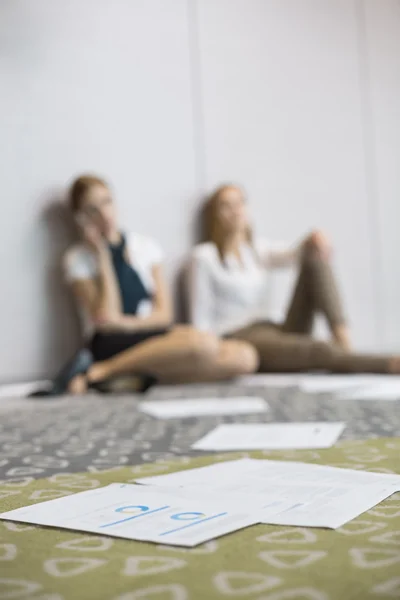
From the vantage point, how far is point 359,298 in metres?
4.00

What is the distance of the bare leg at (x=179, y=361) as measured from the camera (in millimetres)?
2598

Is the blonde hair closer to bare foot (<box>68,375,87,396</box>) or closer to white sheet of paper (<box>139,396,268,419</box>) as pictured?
bare foot (<box>68,375,87,396</box>)

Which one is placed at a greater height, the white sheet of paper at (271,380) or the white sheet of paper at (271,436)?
the white sheet of paper at (271,436)

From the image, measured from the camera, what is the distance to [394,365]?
2521mm

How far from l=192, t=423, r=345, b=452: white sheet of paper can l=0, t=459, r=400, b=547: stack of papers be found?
24 centimetres

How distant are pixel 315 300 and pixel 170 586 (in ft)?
8.09

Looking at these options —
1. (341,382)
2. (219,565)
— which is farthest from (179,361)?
(219,565)

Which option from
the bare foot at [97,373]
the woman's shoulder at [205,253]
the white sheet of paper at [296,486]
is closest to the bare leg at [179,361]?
the bare foot at [97,373]

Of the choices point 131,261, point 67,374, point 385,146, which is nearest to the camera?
point 67,374

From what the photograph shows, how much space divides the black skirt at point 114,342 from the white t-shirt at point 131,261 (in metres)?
0.18

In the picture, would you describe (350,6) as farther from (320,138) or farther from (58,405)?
(58,405)

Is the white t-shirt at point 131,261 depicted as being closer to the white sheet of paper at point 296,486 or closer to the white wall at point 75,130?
the white wall at point 75,130

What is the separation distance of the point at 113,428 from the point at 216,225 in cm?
180

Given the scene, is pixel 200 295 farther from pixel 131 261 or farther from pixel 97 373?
pixel 97 373
